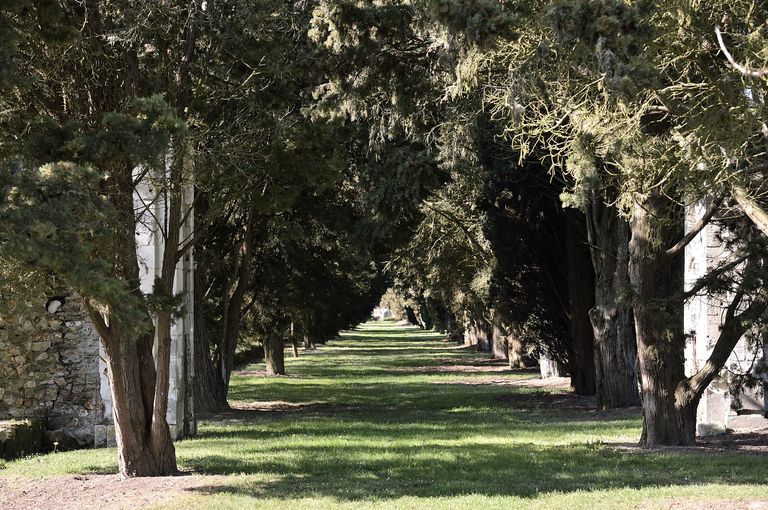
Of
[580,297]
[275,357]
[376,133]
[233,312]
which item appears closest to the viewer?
[376,133]

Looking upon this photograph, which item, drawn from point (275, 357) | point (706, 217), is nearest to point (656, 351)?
point (706, 217)

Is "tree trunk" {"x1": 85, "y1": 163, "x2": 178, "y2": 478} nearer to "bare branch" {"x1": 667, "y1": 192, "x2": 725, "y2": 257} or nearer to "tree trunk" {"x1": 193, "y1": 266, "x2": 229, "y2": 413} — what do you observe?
"bare branch" {"x1": 667, "y1": 192, "x2": 725, "y2": 257}

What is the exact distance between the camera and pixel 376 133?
61.0 ft

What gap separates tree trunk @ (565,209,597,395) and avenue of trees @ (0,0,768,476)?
236cm

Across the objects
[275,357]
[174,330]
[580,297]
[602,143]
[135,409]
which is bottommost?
[275,357]

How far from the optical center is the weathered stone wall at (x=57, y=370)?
15797mm

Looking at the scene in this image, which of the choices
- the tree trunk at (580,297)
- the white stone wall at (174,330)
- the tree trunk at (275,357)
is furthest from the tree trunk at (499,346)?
the white stone wall at (174,330)

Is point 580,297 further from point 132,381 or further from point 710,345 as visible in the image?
point 132,381

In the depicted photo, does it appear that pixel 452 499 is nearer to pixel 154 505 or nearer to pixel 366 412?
pixel 154 505

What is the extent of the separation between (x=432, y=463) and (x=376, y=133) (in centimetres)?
779

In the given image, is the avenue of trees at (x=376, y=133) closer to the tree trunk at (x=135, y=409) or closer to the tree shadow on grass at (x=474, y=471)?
the tree trunk at (x=135, y=409)

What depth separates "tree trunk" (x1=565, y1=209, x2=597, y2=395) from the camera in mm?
22328

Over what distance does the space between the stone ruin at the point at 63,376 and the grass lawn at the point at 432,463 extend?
3.43 ft

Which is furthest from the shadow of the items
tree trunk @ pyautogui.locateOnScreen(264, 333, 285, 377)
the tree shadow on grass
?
tree trunk @ pyautogui.locateOnScreen(264, 333, 285, 377)
